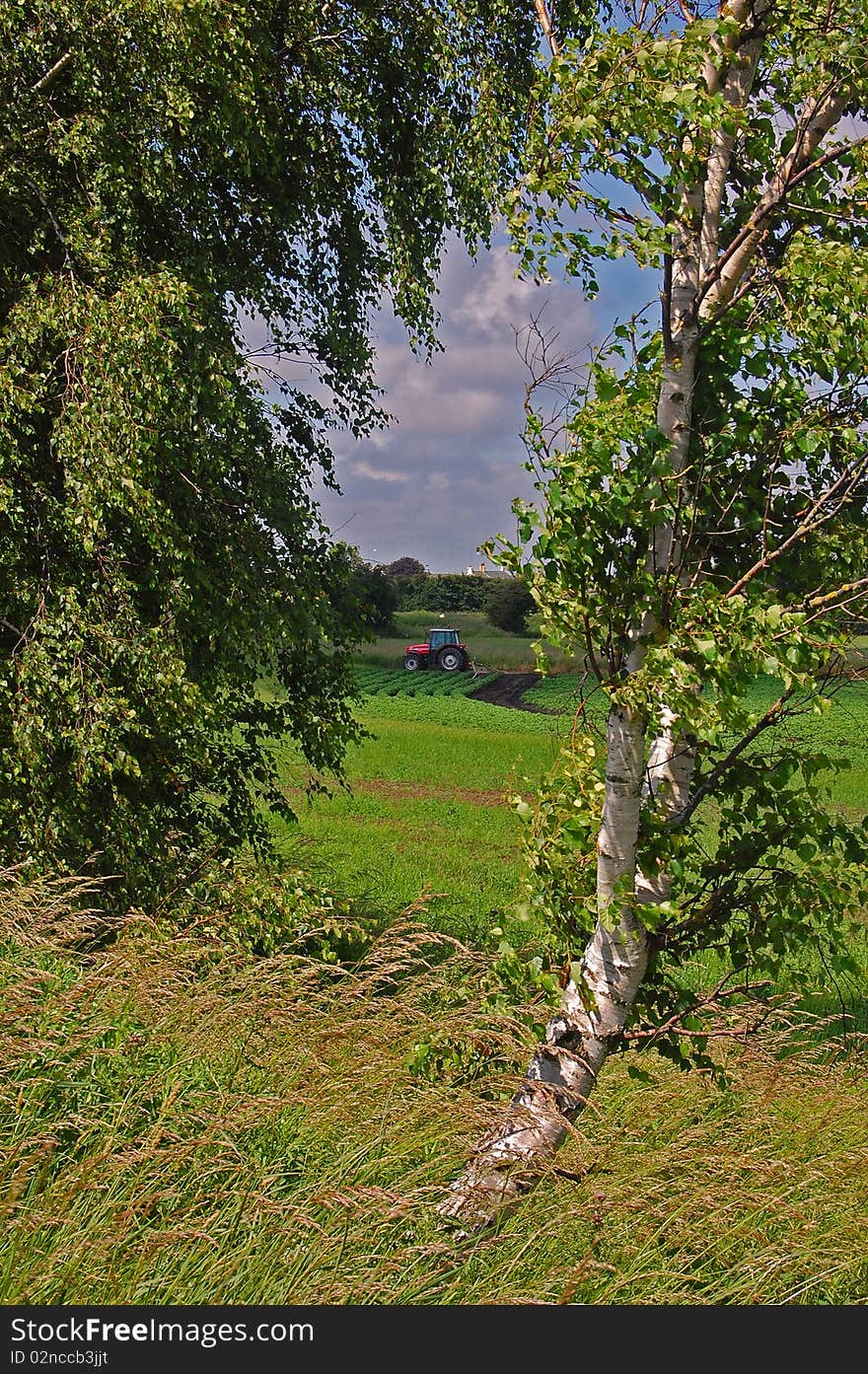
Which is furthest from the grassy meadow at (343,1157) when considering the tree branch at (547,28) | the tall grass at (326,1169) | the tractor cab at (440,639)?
the tractor cab at (440,639)

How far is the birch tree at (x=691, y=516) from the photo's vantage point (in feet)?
12.4

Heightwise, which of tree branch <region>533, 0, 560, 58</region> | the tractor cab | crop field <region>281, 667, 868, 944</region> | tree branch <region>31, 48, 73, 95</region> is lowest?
crop field <region>281, 667, 868, 944</region>

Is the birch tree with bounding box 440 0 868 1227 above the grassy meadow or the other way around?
above

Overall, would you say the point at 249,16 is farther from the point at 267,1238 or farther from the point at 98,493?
the point at 267,1238

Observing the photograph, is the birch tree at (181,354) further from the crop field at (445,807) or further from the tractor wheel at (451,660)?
the tractor wheel at (451,660)

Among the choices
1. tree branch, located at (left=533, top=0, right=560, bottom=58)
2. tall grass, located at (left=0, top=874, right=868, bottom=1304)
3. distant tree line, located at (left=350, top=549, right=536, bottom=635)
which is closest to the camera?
tall grass, located at (left=0, top=874, right=868, bottom=1304)

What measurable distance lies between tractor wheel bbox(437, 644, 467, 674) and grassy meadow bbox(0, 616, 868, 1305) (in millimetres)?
46911

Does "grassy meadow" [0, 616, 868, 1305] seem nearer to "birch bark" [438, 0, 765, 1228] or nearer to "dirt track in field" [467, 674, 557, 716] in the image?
"birch bark" [438, 0, 765, 1228]

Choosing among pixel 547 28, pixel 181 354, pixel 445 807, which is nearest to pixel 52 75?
pixel 181 354

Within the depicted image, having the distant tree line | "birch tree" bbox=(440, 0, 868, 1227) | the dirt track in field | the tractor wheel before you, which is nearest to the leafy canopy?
"birch tree" bbox=(440, 0, 868, 1227)

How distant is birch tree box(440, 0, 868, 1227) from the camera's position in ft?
12.4

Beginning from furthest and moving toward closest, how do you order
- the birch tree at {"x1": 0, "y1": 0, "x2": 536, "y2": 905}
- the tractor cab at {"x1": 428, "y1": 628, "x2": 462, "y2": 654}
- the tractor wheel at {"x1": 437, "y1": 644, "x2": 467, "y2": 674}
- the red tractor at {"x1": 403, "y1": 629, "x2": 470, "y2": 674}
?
the tractor cab at {"x1": 428, "y1": 628, "x2": 462, "y2": 654} < the red tractor at {"x1": 403, "y1": 629, "x2": 470, "y2": 674} < the tractor wheel at {"x1": 437, "y1": 644, "x2": 467, "y2": 674} < the birch tree at {"x1": 0, "y1": 0, "x2": 536, "y2": 905}

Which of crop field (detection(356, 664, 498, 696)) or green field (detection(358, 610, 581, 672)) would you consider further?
green field (detection(358, 610, 581, 672))

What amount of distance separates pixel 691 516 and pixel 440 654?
163ft
